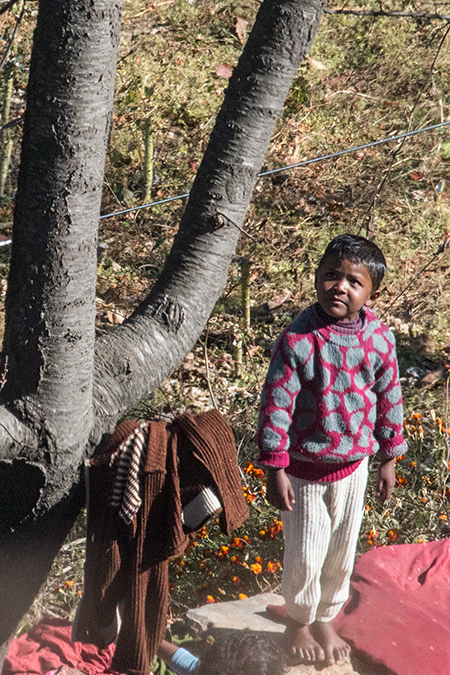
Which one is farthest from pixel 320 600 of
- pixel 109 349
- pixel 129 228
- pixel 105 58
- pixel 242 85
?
pixel 129 228

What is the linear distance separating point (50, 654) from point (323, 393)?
1.41 metres

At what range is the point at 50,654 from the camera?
252 centimetres

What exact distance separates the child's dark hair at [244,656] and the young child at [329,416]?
0.23 meters

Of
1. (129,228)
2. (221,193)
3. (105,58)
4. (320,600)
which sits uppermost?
(129,228)

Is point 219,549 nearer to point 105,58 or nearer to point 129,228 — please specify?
point 105,58

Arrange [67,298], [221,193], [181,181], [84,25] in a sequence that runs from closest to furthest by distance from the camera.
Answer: [84,25] → [67,298] → [221,193] → [181,181]

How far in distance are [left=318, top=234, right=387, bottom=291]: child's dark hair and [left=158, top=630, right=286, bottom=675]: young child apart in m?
1.46

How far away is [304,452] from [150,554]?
0.63m

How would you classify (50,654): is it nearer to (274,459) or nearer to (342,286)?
(274,459)

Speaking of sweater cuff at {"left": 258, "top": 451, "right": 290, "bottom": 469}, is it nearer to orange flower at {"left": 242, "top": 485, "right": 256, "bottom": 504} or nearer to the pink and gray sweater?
the pink and gray sweater

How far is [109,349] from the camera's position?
2.02 metres

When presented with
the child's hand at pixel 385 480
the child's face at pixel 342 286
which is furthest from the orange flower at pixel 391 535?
the child's face at pixel 342 286

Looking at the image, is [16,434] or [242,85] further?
[242,85]

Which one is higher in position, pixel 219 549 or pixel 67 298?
pixel 67 298
